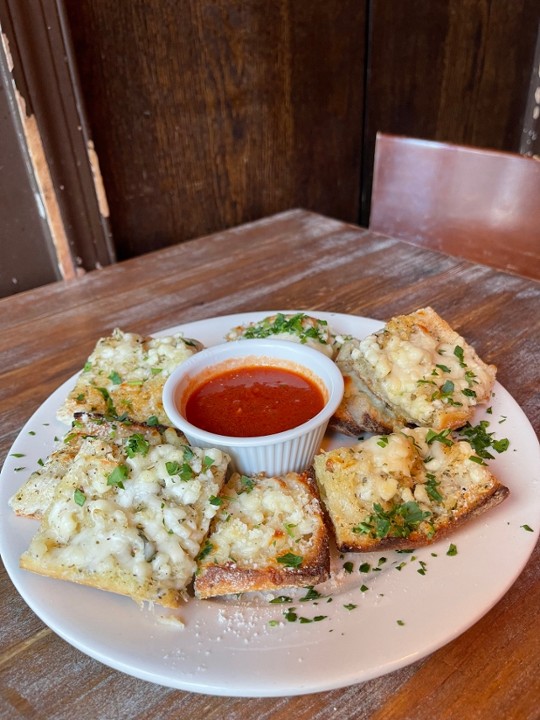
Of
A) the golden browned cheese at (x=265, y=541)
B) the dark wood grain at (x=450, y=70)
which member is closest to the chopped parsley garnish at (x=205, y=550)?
the golden browned cheese at (x=265, y=541)

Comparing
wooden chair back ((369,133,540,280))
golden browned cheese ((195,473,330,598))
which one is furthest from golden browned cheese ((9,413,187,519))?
wooden chair back ((369,133,540,280))

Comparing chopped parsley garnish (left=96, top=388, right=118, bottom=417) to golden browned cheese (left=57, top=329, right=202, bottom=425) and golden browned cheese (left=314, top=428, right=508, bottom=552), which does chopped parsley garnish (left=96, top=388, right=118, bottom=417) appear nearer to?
golden browned cheese (left=57, top=329, right=202, bottom=425)

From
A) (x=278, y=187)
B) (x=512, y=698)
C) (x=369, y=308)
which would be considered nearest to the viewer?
(x=512, y=698)

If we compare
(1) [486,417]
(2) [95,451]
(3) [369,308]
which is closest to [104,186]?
(3) [369,308]

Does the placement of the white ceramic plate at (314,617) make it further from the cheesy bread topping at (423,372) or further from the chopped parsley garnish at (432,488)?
the cheesy bread topping at (423,372)

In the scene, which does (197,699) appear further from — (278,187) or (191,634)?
(278,187)
